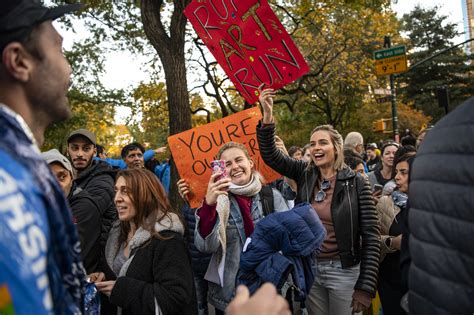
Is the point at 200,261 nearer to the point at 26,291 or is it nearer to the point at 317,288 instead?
the point at 317,288

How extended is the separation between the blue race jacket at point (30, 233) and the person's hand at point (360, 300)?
286 cm

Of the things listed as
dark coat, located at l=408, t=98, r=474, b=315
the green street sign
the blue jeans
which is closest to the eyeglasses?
the blue jeans

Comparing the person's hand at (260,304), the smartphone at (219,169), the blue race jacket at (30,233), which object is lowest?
the person's hand at (260,304)

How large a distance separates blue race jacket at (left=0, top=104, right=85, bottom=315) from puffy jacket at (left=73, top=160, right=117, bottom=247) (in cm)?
244

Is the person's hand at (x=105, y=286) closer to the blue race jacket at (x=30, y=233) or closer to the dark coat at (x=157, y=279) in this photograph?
the dark coat at (x=157, y=279)

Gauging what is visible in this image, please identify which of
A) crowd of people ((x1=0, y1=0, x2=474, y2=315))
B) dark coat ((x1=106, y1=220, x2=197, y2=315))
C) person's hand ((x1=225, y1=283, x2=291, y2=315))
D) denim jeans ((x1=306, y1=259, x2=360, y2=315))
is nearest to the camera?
crowd of people ((x1=0, y1=0, x2=474, y2=315))

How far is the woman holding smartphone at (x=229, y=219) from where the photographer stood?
3.12 metres

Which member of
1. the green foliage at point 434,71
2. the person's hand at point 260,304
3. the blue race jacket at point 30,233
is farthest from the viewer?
the green foliage at point 434,71

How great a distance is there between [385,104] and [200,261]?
28.8 metres

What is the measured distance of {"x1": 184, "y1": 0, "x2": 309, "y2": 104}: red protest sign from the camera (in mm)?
4125

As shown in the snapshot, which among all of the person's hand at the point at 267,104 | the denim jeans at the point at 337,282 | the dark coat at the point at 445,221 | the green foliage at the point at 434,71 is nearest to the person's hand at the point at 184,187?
the person's hand at the point at 267,104

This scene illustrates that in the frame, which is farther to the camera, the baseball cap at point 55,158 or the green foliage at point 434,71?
the green foliage at point 434,71

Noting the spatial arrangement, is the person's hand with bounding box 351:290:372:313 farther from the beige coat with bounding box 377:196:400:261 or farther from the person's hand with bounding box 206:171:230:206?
the person's hand with bounding box 206:171:230:206

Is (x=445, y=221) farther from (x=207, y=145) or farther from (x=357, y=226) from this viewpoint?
(x=207, y=145)
